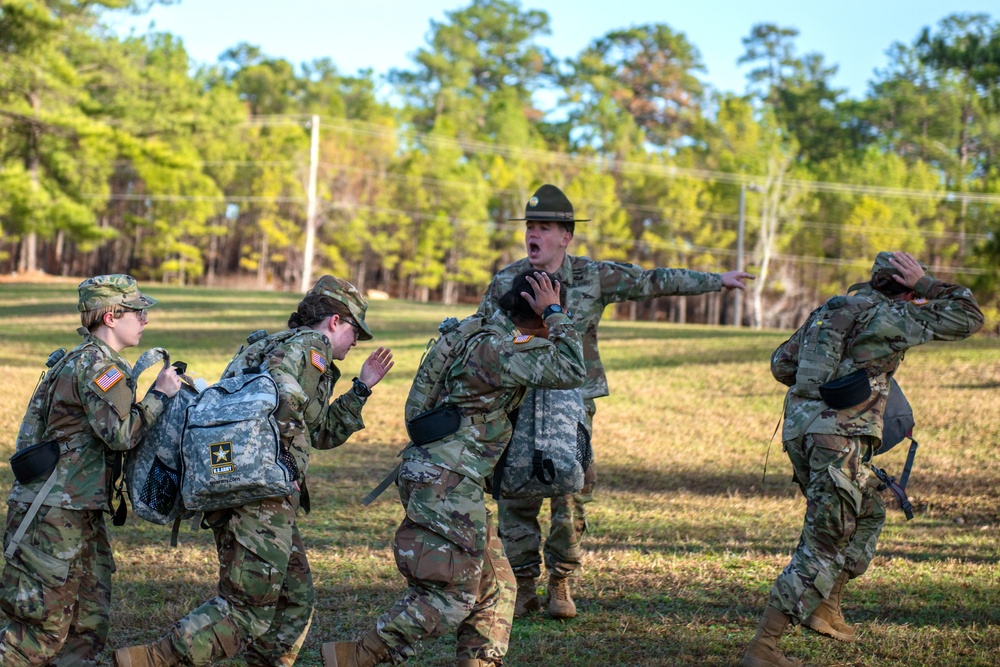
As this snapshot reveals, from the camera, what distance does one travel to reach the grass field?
6.00 m

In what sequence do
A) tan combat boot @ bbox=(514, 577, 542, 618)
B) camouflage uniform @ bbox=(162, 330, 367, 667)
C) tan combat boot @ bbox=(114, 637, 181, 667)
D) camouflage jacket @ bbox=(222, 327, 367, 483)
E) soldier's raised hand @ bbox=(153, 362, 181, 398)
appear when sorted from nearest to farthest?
tan combat boot @ bbox=(114, 637, 181, 667) → camouflage uniform @ bbox=(162, 330, 367, 667) → camouflage jacket @ bbox=(222, 327, 367, 483) → soldier's raised hand @ bbox=(153, 362, 181, 398) → tan combat boot @ bbox=(514, 577, 542, 618)

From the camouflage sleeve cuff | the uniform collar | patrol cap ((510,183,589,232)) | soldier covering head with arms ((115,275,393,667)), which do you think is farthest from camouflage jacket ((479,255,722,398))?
the uniform collar

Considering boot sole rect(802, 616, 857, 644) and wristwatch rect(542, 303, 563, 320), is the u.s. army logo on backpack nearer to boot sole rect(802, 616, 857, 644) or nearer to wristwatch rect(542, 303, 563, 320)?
wristwatch rect(542, 303, 563, 320)

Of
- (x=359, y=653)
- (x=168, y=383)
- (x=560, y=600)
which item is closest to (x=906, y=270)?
(x=560, y=600)

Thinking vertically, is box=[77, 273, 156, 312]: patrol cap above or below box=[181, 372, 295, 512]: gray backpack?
above

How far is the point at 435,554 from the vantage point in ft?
15.3

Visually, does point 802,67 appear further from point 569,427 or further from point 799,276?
point 569,427

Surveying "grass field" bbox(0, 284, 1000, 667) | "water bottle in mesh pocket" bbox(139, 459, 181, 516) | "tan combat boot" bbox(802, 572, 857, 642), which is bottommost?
"grass field" bbox(0, 284, 1000, 667)

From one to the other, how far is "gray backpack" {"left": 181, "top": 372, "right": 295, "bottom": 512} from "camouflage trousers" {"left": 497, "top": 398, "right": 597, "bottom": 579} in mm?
1992

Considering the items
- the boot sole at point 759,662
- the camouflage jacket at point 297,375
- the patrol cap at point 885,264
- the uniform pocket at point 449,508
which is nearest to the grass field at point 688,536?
the boot sole at point 759,662

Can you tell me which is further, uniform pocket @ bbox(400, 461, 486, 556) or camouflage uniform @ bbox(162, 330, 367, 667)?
uniform pocket @ bbox(400, 461, 486, 556)

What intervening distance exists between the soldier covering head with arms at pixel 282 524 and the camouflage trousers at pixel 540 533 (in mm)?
1402

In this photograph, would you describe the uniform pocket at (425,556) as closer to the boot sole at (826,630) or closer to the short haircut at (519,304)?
the short haircut at (519,304)

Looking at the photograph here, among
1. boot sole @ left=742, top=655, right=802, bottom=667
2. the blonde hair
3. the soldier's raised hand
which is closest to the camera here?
the soldier's raised hand
